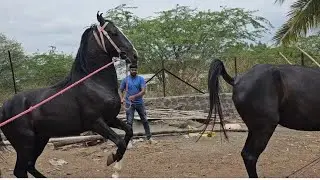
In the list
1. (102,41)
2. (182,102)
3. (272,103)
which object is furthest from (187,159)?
(182,102)

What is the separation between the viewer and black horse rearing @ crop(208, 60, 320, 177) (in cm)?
635

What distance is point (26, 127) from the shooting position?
6.62 meters

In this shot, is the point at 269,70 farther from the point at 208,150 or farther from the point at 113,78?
the point at 208,150

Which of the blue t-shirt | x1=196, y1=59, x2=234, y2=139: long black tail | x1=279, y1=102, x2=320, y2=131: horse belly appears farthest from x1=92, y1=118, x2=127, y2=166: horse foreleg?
the blue t-shirt

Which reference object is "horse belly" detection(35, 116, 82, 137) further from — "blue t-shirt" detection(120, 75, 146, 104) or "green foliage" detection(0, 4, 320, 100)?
"green foliage" detection(0, 4, 320, 100)

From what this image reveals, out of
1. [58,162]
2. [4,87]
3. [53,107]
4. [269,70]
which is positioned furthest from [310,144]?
[4,87]

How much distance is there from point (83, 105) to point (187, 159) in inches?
116

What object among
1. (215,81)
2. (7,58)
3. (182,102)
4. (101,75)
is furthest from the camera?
(7,58)

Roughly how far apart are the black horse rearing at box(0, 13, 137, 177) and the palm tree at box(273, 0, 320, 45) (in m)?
6.99

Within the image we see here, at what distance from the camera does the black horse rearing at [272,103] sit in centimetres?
635

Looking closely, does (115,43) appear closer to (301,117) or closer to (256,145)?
(256,145)

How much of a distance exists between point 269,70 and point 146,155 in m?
3.71

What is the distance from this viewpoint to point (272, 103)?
6383mm

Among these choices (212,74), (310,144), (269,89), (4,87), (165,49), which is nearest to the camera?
(269,89)
